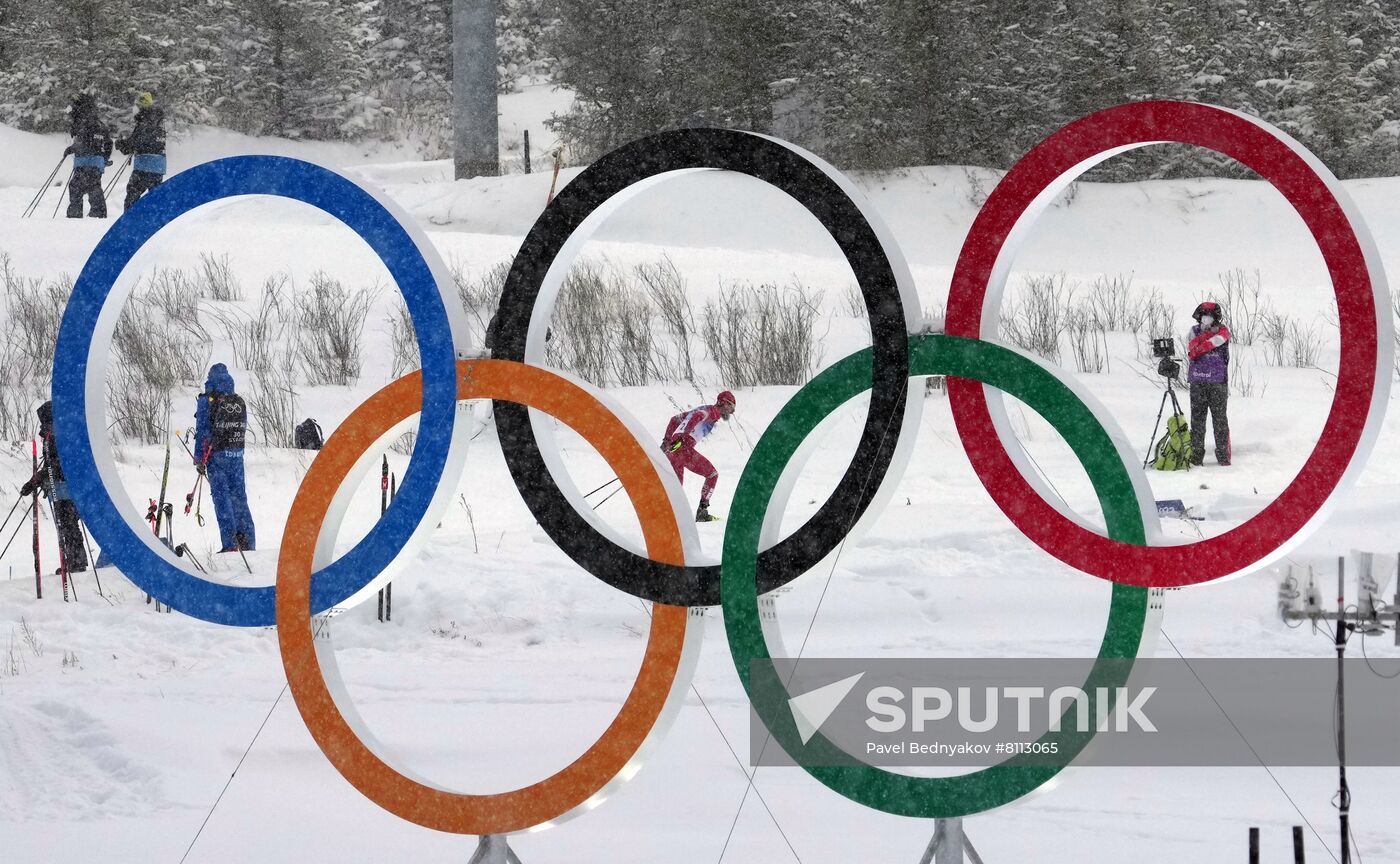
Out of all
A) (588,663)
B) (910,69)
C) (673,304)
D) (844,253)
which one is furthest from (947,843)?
(910,69)

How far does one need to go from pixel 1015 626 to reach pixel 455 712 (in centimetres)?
339

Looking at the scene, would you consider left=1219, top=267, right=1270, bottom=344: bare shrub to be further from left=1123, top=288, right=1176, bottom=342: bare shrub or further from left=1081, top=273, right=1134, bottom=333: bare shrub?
left=1081, top=273, right=1134, bottom=333: bare shrub

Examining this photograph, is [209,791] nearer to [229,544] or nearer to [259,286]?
[229,544]

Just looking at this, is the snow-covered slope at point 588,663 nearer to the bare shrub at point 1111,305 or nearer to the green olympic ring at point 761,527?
the bare shrub at point 1111,305

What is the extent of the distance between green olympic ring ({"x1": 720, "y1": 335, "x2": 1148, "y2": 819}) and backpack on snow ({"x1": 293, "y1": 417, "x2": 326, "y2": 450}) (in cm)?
804

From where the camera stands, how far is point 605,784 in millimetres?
4750

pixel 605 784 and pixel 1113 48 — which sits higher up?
pixel 1113 48

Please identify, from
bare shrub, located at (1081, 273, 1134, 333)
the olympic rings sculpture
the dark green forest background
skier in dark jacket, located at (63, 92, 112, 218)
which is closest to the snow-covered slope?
bare shrub, located at (1081, 273, 1134, 333)

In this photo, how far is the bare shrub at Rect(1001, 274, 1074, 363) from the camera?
1545cm

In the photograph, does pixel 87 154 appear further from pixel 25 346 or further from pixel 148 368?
pixel 148 368

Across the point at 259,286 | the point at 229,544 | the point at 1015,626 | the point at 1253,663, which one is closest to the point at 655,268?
the point at 259,286

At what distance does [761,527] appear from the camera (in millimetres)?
4762

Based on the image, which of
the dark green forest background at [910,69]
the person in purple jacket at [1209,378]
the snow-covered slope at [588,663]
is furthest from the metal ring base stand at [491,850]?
the dark green forest background at [910,69]

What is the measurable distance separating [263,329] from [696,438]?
7.10m
